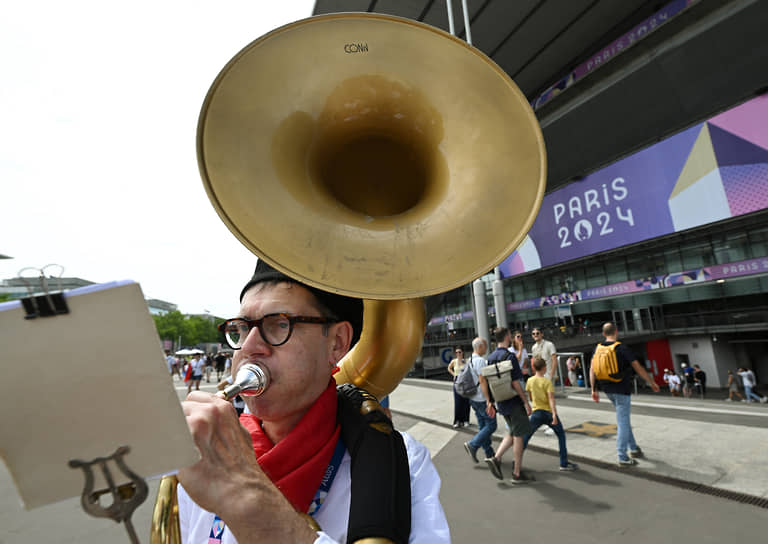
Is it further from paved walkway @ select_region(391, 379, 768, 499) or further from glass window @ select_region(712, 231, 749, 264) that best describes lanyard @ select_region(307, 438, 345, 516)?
glass window @ select_region(712, 231, 749, 264)

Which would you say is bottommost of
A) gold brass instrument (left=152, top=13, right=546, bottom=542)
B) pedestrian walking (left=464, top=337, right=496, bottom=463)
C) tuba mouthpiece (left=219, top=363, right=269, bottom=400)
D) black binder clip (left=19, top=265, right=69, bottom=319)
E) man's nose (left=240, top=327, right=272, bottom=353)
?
pedestrian walking (left=464, top=337, right=496, bottom=463)

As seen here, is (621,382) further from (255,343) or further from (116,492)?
(116,492)

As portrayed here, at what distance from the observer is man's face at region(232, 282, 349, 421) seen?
1.00m

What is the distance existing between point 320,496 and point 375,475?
0.59ft

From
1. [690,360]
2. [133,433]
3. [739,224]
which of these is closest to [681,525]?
[133,433]

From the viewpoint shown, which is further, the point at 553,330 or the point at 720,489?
the point at 553,330

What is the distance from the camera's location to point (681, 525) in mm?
2840

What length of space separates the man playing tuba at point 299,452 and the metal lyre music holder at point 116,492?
0.10 meters

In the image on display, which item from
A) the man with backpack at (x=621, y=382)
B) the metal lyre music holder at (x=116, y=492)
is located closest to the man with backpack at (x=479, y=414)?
the man with backpack at (x=621, y=382)

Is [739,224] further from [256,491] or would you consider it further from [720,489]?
[256,491]

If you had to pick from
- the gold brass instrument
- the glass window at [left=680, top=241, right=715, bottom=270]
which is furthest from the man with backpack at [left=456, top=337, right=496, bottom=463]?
the glass window at [left=680, top=241, right=715, bottom=270]

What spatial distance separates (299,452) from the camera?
3.09 feet

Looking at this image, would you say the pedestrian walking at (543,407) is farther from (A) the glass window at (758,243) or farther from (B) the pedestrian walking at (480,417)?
(A) the glass window at (758,243)

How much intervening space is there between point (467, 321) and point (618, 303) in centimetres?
1048
